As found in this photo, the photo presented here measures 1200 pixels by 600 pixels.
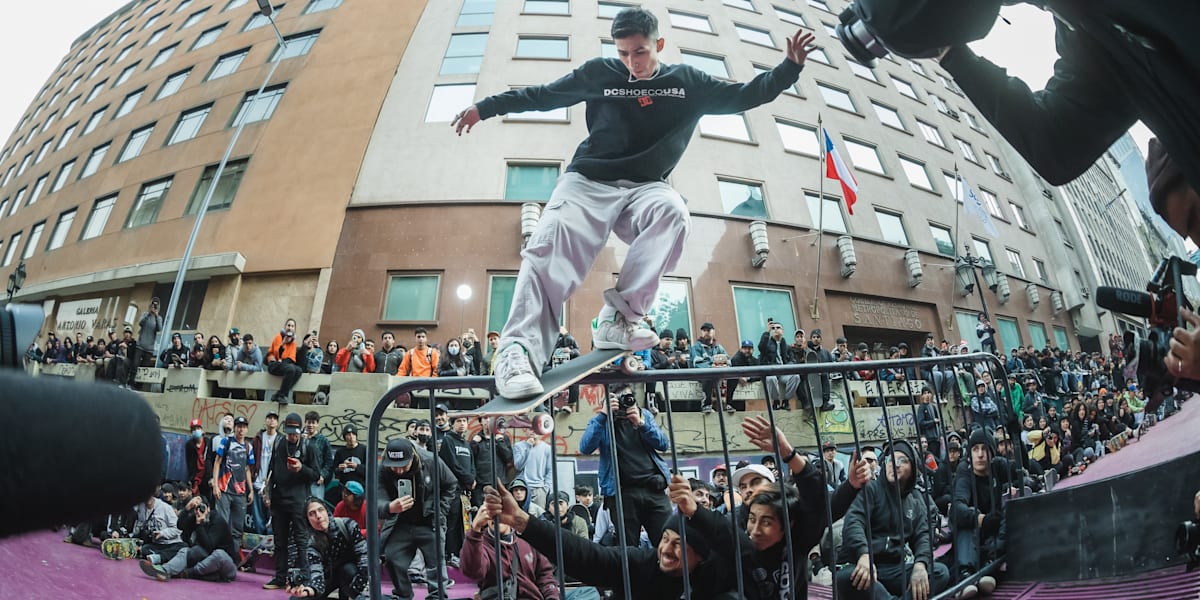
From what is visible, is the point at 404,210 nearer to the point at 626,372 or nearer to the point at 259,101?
the point at 259,101

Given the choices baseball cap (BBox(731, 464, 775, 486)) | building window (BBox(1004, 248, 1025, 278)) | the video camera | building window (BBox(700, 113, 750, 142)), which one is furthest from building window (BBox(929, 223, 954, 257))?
the video camera

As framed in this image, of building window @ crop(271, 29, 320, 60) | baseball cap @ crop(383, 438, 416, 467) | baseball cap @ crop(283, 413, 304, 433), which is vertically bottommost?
baseball cap @ crop(383, 438, 416, 467)

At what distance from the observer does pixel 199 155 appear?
17.2m

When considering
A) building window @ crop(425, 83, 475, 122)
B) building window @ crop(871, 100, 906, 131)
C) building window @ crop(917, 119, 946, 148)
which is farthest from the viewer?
building window @ crop(917, 119, 946, 148)

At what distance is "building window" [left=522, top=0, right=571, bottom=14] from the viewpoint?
17734 mm

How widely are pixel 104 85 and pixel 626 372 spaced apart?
32.5 metres

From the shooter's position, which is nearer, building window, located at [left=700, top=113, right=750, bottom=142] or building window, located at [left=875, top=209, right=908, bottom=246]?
building window, located at [left=700, top=113, right=750, bottom=142]

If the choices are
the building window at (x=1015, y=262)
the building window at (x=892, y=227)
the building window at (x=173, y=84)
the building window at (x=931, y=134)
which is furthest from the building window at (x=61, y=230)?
the building window at (x=1015, y=262)

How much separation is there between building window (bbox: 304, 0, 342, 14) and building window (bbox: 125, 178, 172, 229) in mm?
7546

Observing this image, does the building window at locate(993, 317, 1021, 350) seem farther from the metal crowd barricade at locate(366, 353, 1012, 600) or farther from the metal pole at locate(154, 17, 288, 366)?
the metal pole at locate(154, 17, 288, 366)

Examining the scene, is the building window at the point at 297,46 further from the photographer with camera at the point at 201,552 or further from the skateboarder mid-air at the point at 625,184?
the skateboarder mid-air at the point at 625,184

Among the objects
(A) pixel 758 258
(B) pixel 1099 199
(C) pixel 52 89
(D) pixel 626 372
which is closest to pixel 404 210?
(A) pixel 758 258

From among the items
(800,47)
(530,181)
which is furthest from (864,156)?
(800,47)

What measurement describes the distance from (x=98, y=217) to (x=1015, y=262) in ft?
103
